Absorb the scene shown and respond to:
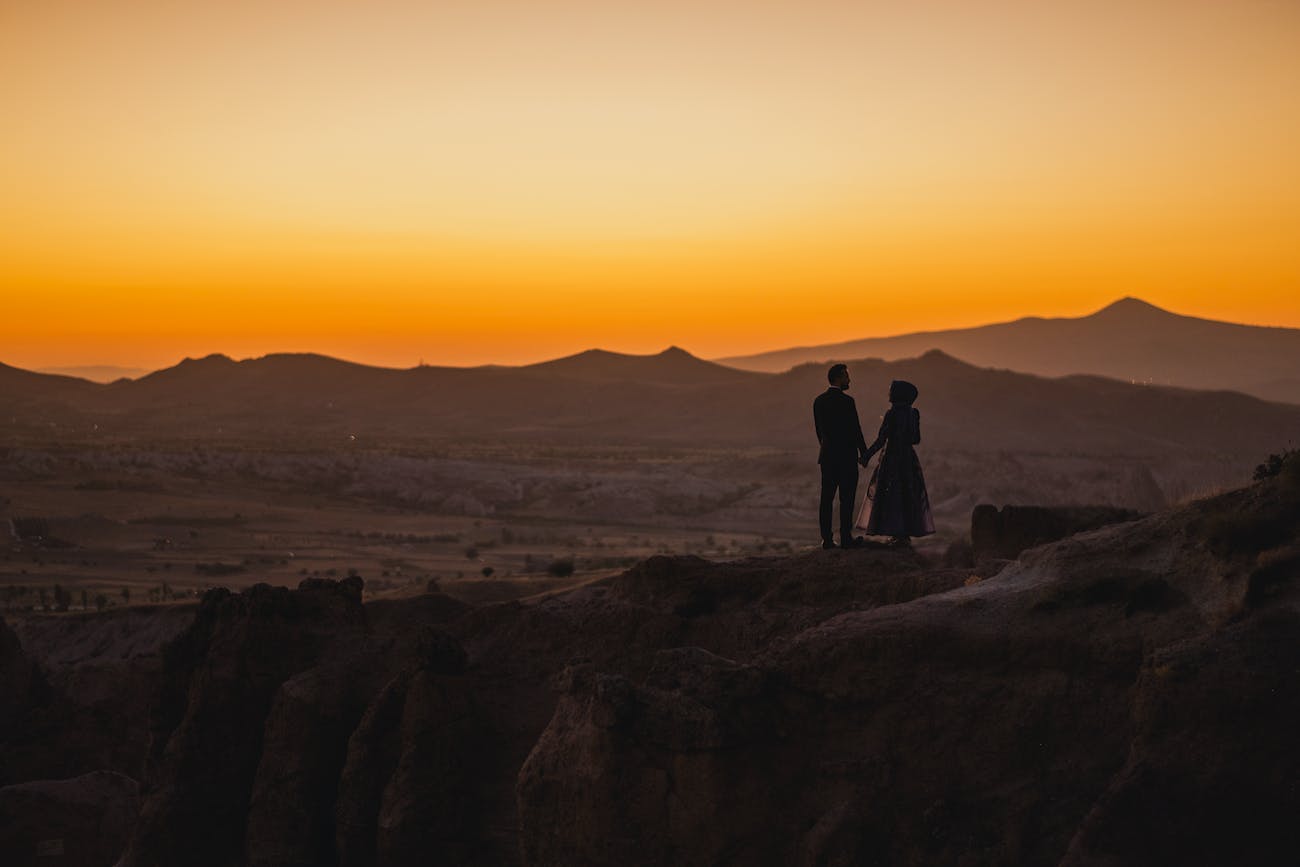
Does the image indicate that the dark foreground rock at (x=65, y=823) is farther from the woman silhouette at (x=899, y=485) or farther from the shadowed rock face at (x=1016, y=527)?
the shadowed rock face at (x=1016, y=527)

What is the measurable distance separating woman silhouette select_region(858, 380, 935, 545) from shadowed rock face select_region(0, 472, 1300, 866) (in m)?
0.61

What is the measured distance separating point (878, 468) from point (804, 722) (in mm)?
4197

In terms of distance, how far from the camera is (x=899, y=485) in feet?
38.6

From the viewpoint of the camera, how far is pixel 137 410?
529ft

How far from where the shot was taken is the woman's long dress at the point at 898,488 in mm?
11734

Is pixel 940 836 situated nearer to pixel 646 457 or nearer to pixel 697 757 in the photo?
pixel 697 757

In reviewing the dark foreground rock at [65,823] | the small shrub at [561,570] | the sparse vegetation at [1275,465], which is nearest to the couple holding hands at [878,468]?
the sparse vegetation at [1275,465]

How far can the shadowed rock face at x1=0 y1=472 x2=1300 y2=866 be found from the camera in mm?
6605

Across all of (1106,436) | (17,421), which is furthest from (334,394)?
(1106,436)

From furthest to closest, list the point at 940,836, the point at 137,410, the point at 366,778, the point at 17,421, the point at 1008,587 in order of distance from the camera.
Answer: the point at 137,410
the point at 17,421
the point at 366,778
the point at 1008,587
the point at 940,836

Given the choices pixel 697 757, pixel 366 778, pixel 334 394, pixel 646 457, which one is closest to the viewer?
pixel 697 757

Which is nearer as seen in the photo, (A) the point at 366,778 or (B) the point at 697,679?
(B) the point at 697,679

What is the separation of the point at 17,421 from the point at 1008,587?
137 meters

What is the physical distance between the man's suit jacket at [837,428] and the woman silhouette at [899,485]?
273mm
